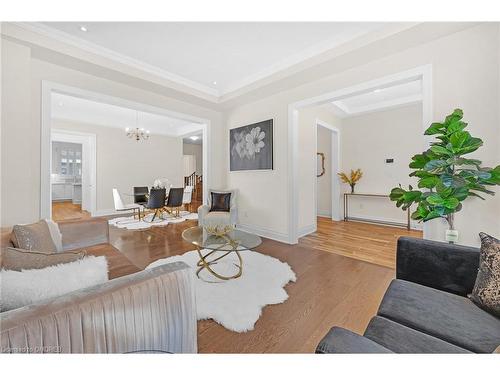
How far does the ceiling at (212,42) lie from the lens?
2.37m

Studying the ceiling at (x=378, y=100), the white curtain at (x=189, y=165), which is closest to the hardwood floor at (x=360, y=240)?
the ceiling at (x=378, y=100)

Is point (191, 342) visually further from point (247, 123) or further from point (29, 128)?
point (247, 123)

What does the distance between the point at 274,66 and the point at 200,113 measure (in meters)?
1.89

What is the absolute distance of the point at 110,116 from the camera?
5969mm

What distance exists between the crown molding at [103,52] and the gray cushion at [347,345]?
12.3 feet

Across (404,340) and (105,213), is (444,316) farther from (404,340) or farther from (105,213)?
(105,213)

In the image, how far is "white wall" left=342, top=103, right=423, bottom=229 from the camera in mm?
4691

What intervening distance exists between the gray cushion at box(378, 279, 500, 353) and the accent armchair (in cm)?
272

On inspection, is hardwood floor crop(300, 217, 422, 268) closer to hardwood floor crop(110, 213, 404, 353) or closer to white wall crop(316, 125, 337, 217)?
hardwood floor crop(110, 213, 404, 353)

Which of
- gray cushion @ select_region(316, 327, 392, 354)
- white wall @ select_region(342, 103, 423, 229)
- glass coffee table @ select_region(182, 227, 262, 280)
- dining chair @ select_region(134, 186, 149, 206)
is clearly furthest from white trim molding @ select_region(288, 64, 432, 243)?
dining chair @ select_region(134, 186, 149, 206)

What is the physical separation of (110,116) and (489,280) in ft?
24.6

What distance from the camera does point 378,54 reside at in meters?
2.54

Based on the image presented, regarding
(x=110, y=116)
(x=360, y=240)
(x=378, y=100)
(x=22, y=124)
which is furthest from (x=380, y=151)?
(x=110, y=116)

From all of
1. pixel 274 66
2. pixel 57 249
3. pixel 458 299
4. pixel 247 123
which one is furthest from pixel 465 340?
pixel 247 123
